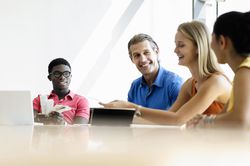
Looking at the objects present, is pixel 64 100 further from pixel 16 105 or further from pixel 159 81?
pixel 16 105

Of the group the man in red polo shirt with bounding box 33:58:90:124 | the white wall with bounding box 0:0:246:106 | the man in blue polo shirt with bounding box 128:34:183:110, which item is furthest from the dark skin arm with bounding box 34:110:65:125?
the white wall with bounding box 0:0:246:106

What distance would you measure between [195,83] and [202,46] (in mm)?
221

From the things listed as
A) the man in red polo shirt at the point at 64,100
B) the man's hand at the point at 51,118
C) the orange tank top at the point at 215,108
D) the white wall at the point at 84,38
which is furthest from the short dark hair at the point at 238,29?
the white wall at the point at 84,38

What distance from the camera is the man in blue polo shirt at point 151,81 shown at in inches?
101

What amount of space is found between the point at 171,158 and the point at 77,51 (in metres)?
3.65

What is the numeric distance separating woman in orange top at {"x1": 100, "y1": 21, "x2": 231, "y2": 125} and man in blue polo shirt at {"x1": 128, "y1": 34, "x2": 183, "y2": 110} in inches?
11.1

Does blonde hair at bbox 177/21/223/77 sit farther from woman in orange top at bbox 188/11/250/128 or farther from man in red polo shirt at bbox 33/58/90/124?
man in red polo shirt at bbox 33/58/90/124

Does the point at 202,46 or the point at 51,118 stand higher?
the point at 202,46

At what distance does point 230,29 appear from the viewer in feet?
5.69

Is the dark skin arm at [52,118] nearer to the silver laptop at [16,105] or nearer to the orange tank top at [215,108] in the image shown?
the silver laptop at [16,105]

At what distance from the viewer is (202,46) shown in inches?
83.2

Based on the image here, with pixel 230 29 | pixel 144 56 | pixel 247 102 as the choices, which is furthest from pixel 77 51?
pixel 247 102

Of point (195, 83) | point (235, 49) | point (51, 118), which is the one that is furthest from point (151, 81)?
point (235, 49)

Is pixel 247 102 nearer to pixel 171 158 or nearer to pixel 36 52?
pixel 171 158
